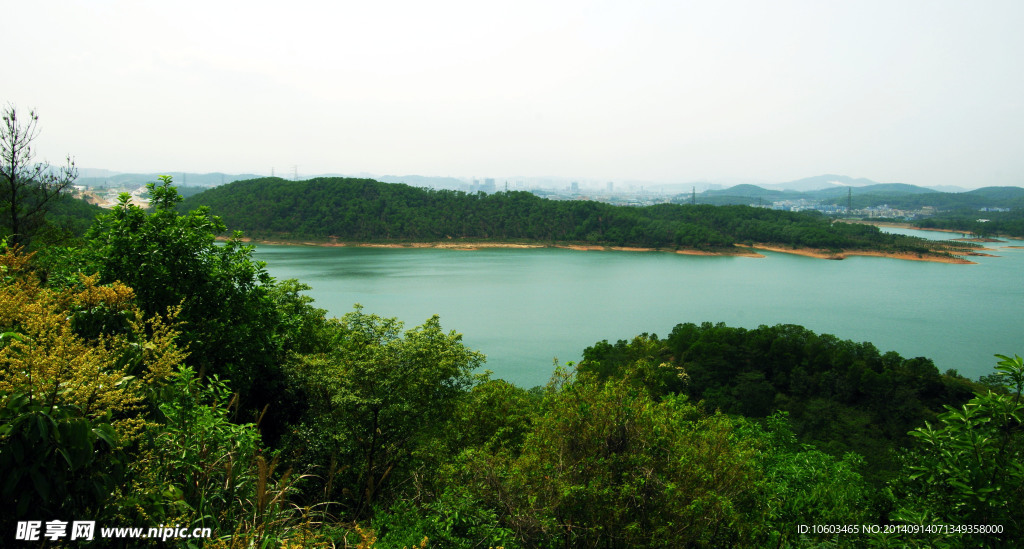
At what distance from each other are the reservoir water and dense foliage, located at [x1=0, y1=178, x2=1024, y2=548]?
7960mm

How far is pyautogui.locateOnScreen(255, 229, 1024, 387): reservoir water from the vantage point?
57.1 feet

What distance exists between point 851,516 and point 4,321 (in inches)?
176

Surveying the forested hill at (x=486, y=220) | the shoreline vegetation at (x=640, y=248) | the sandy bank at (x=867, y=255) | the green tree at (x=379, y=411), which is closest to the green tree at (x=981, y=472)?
the green tree at (x=379, y=411)

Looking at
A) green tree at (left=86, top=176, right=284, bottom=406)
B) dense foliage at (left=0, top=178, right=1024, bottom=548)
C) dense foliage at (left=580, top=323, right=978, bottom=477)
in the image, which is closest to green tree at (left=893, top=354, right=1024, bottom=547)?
dense foliage at (left=0, top=178, right=1024, bottom=548)

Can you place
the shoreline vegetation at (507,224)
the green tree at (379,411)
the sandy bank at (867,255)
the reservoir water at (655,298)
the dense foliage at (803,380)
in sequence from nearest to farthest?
the green tree at (379,411) < the dense foliage at (803,380) < the reservoir water at (655,298) < the sandy bank at (867,255) < the shoreline vegetation at (507,224)

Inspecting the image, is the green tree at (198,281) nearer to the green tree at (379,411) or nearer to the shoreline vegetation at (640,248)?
the green tree at (379,411)

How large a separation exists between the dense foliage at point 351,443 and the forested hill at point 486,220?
132 ft

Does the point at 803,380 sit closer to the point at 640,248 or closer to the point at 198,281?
the point at 198,281

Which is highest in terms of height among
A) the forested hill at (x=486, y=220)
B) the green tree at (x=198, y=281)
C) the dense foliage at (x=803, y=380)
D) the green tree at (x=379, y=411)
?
the forested hill at (x=486, y=220)

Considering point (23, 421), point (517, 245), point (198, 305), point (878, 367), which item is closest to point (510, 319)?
point (878, 367)

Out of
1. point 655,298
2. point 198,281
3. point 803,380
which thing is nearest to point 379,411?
point 198,281

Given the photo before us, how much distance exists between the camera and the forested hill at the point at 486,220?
44.2 metres

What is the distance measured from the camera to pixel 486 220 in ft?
165

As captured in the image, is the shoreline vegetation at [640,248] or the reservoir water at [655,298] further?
the shoreline vegetation at [640,248]
